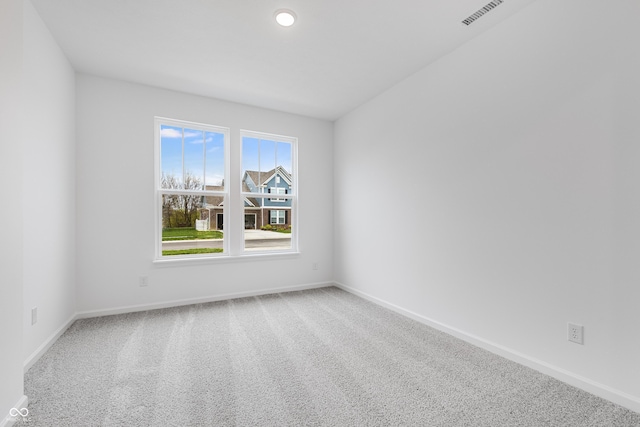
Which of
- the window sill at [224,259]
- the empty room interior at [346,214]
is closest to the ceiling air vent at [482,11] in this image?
the empty room interior at [346,214]

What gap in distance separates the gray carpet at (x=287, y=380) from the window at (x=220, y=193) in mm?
1211

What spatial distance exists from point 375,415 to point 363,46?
2937mm

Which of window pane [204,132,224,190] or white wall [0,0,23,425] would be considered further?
window pane [204,132,224,190]

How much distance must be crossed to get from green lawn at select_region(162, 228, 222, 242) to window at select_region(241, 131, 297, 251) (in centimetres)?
44

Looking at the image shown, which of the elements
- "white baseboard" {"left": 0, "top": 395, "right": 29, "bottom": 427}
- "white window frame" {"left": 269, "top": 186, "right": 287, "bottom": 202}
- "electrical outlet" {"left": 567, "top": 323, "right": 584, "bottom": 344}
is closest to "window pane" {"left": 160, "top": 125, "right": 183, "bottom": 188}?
"white window frame" {"left": 269, "top": 186, "right": 287, "bottom": 202}

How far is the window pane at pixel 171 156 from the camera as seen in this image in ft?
12.1

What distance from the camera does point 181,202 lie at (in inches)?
149

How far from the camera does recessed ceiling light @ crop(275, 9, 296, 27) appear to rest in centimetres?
223

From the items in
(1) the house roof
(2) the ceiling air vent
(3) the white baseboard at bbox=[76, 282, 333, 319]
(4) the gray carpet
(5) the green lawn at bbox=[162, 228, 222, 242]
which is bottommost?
(4) the gray carpet

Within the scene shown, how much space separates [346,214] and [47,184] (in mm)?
3409

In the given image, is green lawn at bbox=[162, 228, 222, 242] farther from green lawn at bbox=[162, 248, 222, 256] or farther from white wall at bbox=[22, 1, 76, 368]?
white wall at bbox=[22, 1, 76, 368]

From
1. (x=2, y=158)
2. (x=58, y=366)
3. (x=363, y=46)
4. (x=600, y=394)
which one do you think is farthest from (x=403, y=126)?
(x=58, y=366)

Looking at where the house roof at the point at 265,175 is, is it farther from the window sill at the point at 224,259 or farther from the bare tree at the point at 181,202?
the window sill at the point at 224,259

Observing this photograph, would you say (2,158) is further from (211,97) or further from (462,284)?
(462,284)
